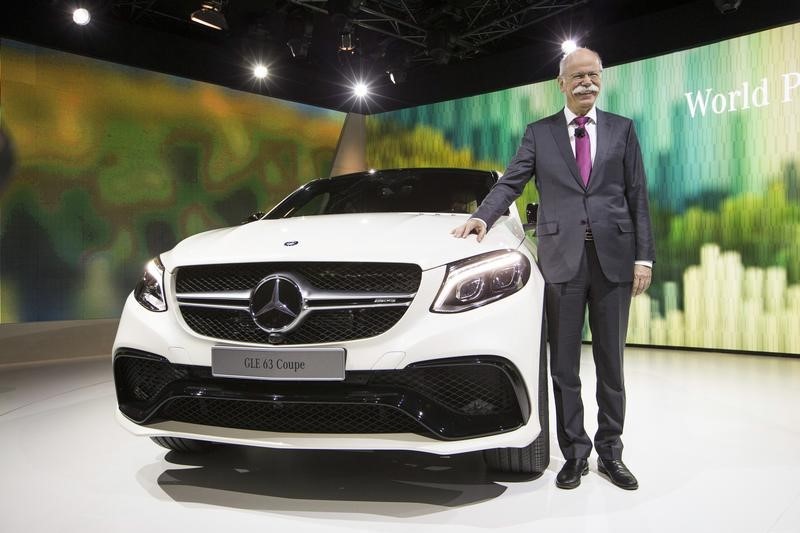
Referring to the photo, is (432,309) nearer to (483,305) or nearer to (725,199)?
(483,305)

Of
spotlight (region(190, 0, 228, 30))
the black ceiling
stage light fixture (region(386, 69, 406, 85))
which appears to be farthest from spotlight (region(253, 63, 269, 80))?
stage light fixture (region(386, 69, 406, 85))

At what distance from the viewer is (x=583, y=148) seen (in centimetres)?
233

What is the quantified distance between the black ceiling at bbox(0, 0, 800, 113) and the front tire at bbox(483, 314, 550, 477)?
15.2 ft

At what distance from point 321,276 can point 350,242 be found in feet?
0.55

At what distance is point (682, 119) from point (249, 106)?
4.98 meters

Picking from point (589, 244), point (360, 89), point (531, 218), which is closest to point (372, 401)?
point (589, 244)

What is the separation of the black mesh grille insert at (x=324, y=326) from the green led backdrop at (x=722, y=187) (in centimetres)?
508

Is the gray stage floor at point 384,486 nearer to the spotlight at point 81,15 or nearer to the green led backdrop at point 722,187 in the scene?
the green led backdrop at point 722,187

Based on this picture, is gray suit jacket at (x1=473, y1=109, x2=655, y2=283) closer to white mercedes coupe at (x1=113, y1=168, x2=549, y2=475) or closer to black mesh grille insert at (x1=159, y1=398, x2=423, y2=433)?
white mercedes coupe at (x1=113, y1=168, x2=549, y2=475)

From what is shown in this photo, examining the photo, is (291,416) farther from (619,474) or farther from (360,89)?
(360,89)

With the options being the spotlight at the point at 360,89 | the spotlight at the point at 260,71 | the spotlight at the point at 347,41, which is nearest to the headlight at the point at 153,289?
the spotlight at the point at 347,41

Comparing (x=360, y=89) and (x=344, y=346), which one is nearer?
(x=344, y=346)

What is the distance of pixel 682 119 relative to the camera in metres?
6.23

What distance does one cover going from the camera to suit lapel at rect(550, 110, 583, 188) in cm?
229
